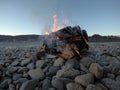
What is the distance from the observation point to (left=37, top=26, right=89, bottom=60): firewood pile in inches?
388

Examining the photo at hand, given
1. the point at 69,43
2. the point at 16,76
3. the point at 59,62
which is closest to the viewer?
the point at 16,76

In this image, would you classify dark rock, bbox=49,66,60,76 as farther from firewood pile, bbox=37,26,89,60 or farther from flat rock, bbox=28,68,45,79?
firewood pile, bbox=37,26,89,60

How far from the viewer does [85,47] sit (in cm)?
1112

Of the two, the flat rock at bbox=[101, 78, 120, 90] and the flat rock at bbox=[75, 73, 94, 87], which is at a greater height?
the flat rock at bbox=[75, 73, 94, 87]

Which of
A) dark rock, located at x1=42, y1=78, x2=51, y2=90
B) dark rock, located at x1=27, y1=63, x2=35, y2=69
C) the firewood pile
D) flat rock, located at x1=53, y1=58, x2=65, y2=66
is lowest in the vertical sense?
dark rock, located at x1=42, y1=78, x2=51, y2=90

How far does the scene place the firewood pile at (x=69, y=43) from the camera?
987 centimetres

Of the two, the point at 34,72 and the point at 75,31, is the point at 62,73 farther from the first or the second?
the point at 75,31

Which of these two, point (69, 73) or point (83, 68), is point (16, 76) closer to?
point (69, 73)

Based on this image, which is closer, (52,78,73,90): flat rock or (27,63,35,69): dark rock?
(52,78,73,90): flat rock

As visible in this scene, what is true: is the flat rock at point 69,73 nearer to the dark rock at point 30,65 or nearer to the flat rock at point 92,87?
the flat rock at point 92,87

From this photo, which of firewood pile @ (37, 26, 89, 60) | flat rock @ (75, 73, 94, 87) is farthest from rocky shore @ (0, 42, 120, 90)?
firewood pile @ (37, 26, 89, 60)

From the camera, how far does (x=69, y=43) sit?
10.2m

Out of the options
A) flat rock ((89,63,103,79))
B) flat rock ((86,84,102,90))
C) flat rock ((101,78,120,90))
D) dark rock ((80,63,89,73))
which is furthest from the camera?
dark rock ((80,63,89,73))

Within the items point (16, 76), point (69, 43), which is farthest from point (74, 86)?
point (69, 43)
